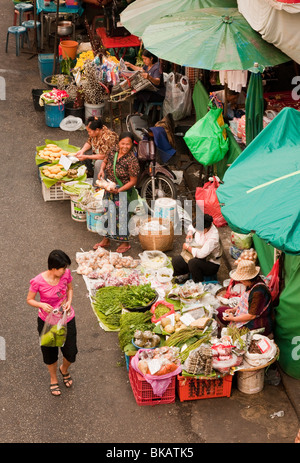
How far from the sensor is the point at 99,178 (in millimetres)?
10078

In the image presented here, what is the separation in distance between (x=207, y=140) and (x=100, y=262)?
239 cm

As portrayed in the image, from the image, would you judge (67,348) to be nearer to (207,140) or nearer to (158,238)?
(158,238)

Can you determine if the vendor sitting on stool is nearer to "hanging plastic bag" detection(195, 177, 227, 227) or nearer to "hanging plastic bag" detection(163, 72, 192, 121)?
"hanging plastic bag" detection(195, 177, 227, 227)

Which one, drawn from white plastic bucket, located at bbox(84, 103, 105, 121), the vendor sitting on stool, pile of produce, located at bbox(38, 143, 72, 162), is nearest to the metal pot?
white plastic bucket, located at bbox(84, 103, 105, 121)

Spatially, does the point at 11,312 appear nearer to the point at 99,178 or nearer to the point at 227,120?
the point at 99,178

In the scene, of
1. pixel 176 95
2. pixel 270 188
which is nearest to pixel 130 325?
pixel 270 188

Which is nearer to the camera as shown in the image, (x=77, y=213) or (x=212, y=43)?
(x=212, y=43)

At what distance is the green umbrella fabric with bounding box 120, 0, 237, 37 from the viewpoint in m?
11.2

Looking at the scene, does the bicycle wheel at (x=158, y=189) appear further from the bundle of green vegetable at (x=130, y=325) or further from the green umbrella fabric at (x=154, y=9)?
the bundle of green vegetable at (x=130, y=325)

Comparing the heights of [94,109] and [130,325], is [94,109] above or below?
below

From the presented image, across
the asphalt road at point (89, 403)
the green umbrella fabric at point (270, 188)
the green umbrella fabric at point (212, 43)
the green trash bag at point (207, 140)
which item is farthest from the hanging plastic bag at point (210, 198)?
the green umbrella fabric at point (270, 188)

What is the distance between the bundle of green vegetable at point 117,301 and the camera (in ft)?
27.9

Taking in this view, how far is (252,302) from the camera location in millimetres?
7398

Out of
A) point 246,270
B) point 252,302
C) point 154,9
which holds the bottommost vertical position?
point 252,302
